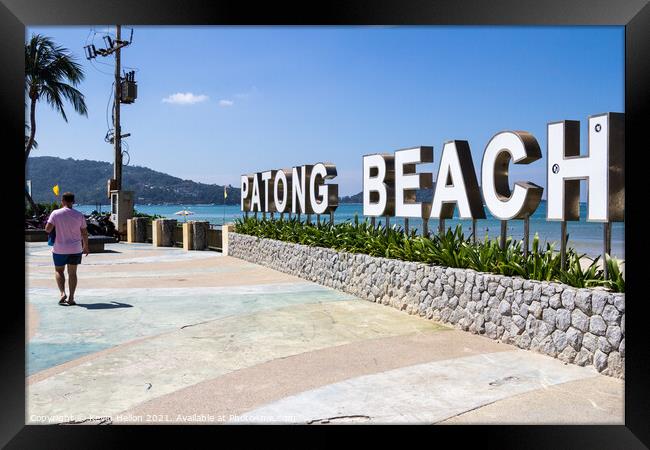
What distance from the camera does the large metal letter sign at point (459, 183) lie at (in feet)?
32.0

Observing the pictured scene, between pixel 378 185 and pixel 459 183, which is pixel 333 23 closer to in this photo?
pixel 459 183

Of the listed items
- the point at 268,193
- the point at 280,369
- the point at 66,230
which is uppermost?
the point at 268,193

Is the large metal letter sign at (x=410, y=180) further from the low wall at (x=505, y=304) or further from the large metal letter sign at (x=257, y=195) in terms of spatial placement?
the large metal letter sign at (x=257, y=195)

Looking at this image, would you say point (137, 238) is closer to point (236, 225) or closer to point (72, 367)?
point (236, 225)

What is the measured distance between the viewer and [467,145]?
9852mm

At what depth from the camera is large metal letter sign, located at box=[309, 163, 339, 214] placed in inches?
601

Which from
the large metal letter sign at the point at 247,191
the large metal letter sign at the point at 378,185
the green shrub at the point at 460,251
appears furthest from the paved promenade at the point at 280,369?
the large metal letter sign at the point at 247,191

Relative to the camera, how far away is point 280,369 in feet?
22.0

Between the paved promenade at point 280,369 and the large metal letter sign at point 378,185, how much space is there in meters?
2.30

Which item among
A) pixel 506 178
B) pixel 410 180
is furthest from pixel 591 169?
pixel 410 180

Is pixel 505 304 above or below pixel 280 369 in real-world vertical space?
above

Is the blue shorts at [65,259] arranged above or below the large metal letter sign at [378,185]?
below

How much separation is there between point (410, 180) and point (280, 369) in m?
5.90

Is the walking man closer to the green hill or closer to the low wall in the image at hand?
the low wall
